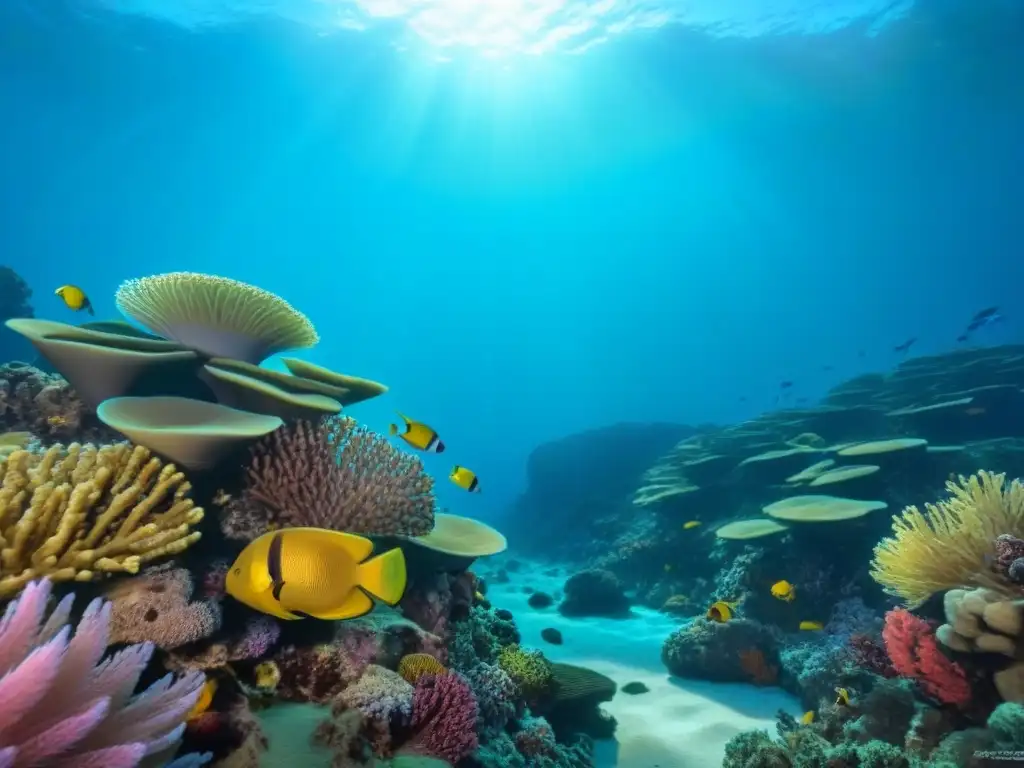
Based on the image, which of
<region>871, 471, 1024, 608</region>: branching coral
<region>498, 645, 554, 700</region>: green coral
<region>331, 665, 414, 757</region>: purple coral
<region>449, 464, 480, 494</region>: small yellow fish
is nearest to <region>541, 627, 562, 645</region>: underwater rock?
<region>498, 645, 554, 700</region>: green coral

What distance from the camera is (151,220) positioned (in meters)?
75.2

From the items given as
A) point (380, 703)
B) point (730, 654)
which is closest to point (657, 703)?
point (730, 654)

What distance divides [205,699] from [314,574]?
1106 millimetres

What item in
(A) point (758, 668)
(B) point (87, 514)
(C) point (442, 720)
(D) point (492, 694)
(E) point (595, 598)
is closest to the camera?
(B) point (87, 514)

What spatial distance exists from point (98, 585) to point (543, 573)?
18971 mm

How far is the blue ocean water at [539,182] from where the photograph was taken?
30.8 m

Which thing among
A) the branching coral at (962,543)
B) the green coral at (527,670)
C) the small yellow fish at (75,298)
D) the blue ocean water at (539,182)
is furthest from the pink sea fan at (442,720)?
the blue ocean water at (539,182)

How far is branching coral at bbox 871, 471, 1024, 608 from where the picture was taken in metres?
3.69

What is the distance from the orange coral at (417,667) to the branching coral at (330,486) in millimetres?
767

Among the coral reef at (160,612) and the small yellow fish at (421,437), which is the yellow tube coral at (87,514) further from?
the small yellow fish at (421,437)

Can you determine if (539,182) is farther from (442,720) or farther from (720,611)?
(442,720)

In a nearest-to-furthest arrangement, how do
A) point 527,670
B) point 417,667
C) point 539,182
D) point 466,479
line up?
point 417,667, point 527,670, point 466,479, point 539,182

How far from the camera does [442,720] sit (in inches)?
118

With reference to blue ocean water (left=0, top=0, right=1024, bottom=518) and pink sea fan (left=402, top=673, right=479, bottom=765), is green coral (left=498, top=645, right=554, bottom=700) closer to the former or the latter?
pink sea fan (left=402, top=673, right=479, bottom=765)
